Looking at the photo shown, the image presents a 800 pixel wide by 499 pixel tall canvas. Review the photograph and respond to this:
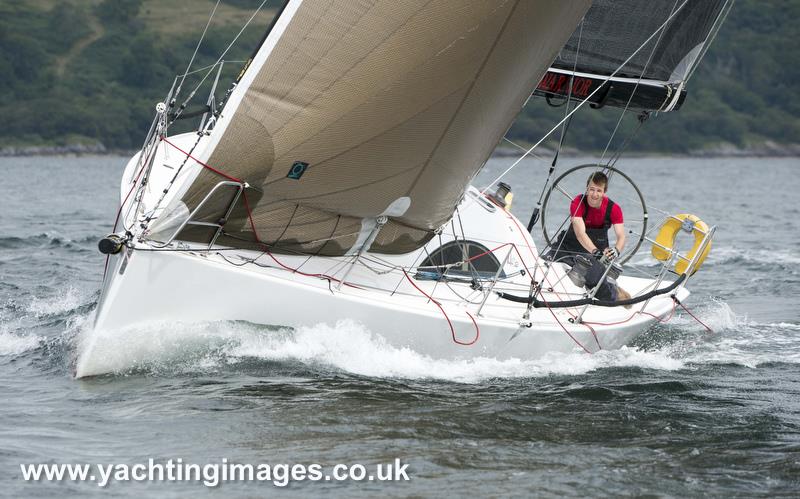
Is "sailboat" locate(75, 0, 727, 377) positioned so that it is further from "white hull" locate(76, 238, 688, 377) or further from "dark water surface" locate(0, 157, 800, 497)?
"dark water surface" locate(0, 157, 800, 497)

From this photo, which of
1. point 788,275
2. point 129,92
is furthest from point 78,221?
point 129,92

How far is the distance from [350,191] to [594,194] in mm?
2652

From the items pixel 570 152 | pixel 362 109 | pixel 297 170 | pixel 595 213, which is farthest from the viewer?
pixel 570 152

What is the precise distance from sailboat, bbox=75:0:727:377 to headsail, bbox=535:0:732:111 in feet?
7.55

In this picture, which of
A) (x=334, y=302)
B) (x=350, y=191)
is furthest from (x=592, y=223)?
(x=334, y=302)

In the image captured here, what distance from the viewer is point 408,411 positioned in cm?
680

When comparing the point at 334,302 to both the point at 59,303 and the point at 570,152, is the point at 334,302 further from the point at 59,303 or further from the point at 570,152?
the point at 570,152

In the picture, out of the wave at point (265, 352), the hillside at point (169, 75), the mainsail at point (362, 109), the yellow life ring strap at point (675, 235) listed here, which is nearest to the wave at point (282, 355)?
the wave at point (265, 352)

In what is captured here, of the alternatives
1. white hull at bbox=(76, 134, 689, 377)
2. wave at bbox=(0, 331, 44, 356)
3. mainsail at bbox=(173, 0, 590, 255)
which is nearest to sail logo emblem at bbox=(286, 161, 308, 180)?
mainsail at bbox=(173, 0, 590, 255)

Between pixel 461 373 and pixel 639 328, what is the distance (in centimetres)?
213

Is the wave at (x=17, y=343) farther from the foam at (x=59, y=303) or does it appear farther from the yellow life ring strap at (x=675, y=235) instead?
the yellow life ring strap at (x=675, y=235)

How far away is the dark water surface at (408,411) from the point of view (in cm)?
577

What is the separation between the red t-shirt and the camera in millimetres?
9344

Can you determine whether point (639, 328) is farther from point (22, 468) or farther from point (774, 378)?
point (22, 468)
